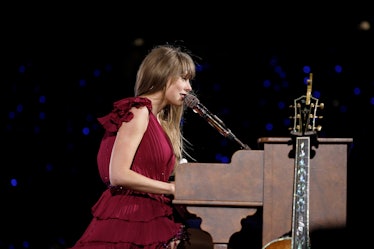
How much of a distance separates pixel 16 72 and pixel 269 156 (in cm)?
232

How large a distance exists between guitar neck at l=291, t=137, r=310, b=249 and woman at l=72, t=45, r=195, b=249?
464mm

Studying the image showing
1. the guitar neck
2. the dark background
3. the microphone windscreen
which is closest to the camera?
the guitar neck

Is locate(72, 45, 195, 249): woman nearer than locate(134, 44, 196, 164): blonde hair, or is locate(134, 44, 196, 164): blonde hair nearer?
locate(72, 45, 195, 249): woman

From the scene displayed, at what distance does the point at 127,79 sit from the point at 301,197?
2.04 meters

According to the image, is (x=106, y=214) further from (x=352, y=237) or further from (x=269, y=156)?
(x=352, y=237)

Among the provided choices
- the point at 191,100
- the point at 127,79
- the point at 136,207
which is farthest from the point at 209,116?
the point at 127,79

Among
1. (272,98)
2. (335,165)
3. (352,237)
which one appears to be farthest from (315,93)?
(335,165)

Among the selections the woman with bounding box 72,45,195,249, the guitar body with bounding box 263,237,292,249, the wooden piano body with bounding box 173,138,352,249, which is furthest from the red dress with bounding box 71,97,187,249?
the guitar body with bounding box 263,237,292,249

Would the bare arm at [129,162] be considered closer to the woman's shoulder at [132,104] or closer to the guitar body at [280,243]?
the woman's shoulder at [132,104]

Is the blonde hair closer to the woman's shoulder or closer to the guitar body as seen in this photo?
the woman's shoulder

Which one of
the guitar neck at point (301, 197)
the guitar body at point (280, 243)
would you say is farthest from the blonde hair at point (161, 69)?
the guitar body at point (280, 243)

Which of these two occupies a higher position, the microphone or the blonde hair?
the blonde hair

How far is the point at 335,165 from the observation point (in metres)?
2.04

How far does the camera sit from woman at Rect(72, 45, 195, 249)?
2.26 meters
